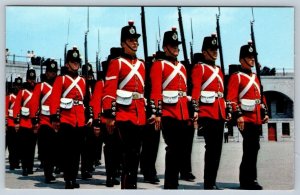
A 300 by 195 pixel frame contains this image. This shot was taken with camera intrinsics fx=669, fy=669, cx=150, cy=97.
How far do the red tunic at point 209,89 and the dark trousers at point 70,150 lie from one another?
A: 1.60m

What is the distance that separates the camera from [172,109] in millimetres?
8500

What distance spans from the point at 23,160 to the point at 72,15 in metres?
2.11

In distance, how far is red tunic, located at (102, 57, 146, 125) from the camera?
27.4 ft

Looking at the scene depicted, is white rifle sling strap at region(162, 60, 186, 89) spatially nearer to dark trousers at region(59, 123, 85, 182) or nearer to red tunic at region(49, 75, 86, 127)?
red tunic at region(49, 75, 86, 127)

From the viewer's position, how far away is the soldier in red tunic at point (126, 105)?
8344 millimetres

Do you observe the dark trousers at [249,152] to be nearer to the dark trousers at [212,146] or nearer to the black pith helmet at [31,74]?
the dark trousers at [212,146]

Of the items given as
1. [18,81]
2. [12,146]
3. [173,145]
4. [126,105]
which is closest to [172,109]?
[173,145]

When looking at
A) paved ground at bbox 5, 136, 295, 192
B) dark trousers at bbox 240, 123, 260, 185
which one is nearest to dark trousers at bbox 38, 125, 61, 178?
paved ground at bbox 5, 136, 295, 192

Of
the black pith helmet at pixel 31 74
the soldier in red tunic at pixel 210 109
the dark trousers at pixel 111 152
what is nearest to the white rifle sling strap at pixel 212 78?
the soldier in red tunic at pixel 210 109

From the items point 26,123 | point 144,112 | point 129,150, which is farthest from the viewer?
point 26,123

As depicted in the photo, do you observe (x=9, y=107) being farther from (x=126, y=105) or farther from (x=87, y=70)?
(x=126, y=105)

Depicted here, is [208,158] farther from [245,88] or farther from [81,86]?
[81,86]

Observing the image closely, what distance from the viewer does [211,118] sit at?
338 inches

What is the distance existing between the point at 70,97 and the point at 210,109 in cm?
182
